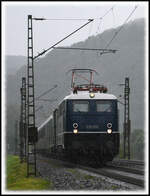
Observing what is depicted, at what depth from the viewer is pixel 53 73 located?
469 feet

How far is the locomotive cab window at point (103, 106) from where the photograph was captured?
25.0 metres

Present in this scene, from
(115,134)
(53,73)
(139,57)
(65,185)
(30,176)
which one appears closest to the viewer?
(65,185)

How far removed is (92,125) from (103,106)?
109 centimetres

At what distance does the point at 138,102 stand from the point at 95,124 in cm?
14213

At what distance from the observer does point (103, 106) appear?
82.4ft

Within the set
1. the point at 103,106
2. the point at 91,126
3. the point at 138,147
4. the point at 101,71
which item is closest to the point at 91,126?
the point at 91,126

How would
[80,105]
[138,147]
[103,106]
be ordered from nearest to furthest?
[103,106] → [80,105] → [138,147]

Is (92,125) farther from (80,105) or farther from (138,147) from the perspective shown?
(138,147)

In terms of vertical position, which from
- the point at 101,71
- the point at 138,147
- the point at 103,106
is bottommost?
the point at 138,147

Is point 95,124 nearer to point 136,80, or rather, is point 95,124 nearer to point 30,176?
point 30,176

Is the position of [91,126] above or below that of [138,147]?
above

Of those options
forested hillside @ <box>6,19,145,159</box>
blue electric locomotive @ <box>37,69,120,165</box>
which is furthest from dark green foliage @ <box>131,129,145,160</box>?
forested hillside @ <box>6,19,145,159</box>

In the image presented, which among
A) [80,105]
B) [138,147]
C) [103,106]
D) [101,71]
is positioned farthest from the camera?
[101,71]

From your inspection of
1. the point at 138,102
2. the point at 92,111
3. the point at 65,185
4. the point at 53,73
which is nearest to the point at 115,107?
the point at 92,111
